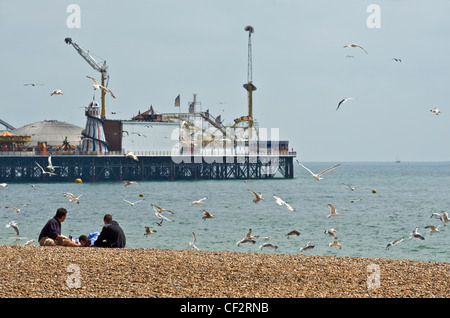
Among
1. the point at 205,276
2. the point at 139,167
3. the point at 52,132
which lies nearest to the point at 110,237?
the point at 205,276

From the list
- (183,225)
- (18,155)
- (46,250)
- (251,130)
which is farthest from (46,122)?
(46,250)

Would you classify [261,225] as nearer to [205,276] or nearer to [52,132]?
[205,276]

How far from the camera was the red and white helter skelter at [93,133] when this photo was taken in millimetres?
96812

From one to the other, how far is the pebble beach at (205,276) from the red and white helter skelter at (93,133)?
83.5 m

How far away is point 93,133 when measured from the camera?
96938 millimetres

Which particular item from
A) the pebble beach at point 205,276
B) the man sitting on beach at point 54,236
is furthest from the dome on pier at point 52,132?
the pebble beach at point 205,276

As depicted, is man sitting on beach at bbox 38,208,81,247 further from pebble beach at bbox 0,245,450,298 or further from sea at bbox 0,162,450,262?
sea at bbox 0,162,450,262

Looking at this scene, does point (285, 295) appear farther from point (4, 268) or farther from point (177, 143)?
point (177, 143)

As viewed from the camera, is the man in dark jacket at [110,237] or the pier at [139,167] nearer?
the man in dark jacket at [110,237]

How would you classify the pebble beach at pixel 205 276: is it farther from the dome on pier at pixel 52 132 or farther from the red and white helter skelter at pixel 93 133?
the dome on pier at pixel 52 132

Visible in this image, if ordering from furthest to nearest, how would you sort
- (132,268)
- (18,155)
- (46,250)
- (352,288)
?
1. (18,155)
2. (46,250)
3. (132,268)
4. (352,288)
